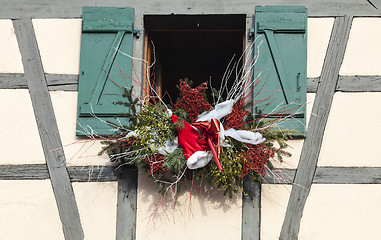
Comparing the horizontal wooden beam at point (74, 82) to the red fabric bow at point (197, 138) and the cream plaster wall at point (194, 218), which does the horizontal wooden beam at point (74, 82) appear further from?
the cream plaster wall at point (194, 218)

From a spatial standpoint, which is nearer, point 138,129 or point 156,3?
point 138,129

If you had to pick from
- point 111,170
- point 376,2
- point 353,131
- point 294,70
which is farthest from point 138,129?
point 376,2

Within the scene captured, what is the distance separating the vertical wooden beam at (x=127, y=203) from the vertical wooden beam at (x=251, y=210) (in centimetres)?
85

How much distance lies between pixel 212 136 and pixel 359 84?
131 cm

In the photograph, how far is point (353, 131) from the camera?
12.8ft

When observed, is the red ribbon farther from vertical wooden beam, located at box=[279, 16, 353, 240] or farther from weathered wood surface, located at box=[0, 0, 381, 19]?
weathered wood surface, located at box=[0, 0, 381, 19]

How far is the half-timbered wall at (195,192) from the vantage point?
3822 millimetres

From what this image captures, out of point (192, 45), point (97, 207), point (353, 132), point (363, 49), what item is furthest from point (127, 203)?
point (192, 45)

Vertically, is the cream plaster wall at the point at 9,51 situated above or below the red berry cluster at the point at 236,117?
above

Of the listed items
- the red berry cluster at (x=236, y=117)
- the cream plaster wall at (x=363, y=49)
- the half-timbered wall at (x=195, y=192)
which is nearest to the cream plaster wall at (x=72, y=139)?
the half-timbered wall at (x=195, y=192)

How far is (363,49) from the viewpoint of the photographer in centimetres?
401

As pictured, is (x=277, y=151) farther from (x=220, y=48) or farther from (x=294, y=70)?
(x=220, y=48)

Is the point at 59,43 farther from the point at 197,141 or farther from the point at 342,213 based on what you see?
the point at 342,213

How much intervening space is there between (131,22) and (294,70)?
1382 mm
